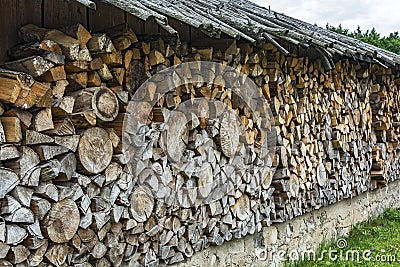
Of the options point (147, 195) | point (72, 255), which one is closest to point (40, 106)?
point (72, 255)

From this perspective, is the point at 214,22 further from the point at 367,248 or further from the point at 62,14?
the point at 367,248

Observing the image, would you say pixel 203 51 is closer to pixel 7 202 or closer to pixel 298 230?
pixel 7 202

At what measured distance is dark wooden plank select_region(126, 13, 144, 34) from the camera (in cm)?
303

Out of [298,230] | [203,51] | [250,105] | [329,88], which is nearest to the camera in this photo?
[203,51]

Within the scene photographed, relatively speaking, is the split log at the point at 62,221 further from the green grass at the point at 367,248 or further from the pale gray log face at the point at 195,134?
the green grass at the point at 367,248

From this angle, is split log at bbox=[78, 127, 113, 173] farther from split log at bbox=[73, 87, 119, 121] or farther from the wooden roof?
the wooden roof

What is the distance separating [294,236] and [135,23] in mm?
2929

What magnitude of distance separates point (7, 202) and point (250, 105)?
2.43 metres

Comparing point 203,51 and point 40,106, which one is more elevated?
point 203,51

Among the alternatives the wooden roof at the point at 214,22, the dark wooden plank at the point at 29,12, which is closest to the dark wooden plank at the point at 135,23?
the wooden roof at the point at 214,22

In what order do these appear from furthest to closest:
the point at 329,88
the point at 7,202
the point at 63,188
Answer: the point at 329,88 < the point at 63,188 < the point at 7,202

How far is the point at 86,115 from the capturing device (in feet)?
8.39

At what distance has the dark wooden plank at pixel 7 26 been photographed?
7.66 feet

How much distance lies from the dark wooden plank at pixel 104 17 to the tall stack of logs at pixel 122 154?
0.08 meters
